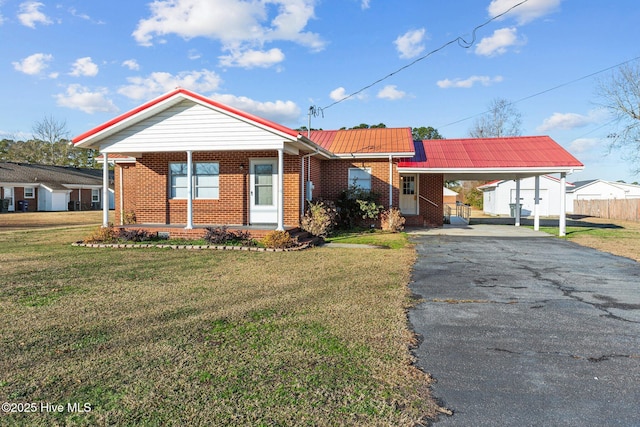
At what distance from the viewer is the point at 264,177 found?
14008 millimetres

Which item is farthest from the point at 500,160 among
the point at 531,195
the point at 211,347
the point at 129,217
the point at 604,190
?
the point at 604,190

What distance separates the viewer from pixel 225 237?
11.5m


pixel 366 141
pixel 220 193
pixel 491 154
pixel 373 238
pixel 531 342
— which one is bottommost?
pixel 531 342

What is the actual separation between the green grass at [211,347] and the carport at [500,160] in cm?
→ 1024

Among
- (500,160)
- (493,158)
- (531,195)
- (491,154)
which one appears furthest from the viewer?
(531,195)

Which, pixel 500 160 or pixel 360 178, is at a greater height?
pixel 500 160

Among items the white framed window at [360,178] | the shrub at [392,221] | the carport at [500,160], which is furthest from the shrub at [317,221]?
the carport at [500,160]

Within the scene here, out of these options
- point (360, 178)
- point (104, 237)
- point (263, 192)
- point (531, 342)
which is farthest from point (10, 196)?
point (531, 342)

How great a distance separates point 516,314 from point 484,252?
6017 millimetres

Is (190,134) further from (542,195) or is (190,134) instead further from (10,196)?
(10,196)

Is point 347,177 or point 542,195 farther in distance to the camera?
point 542,195

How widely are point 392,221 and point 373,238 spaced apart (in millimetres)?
2597

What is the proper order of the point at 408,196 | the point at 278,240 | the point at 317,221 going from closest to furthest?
the point at 278,240
the point at 317,221
the point at 408,196

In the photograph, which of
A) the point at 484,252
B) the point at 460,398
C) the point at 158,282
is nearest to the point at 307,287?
the point at 158,282
